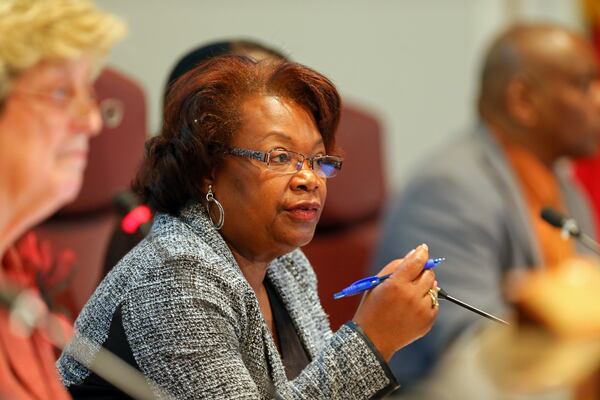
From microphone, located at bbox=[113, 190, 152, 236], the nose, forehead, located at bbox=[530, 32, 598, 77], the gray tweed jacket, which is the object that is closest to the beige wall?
forehead, located at bbox=[530, 32, 598, 77]

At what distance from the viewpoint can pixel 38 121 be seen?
4.33 ft

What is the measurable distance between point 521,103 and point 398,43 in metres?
1.14

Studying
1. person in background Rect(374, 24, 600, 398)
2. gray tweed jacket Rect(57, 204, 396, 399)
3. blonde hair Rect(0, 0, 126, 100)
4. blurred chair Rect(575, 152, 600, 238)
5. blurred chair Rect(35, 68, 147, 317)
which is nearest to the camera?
blonde hair Rect(0, 0, 126, 100)

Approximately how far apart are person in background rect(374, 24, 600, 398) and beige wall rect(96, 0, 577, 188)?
784mm

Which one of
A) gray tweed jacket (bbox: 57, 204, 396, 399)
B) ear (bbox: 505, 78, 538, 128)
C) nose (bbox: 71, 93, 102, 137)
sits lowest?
ear (bbox: 505, 78, 538, 128)

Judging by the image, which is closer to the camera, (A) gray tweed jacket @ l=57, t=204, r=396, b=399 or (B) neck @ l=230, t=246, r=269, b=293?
(A) gray tweed jacket @ l=57, t=204, r=396, b=399

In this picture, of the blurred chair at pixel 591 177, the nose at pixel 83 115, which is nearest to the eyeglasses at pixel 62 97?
the nose at pixel 83 115

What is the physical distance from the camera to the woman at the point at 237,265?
5.13 ft

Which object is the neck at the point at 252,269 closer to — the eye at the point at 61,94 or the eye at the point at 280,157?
the eye at the point at 280,157

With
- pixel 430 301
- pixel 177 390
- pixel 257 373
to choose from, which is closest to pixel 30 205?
pixel 177 390

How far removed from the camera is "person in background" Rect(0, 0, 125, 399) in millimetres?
1295

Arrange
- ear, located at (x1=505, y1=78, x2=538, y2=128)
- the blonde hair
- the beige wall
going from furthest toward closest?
the beige wall → ear, located at (x1=505, y1=78, x2=538, y2=128) → the blonde hair

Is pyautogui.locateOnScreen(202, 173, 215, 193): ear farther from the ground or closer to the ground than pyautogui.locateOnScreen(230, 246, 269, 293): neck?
farther from the ground

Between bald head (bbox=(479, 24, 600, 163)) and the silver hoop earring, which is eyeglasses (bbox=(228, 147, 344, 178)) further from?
bald head (bbox=(479, 24, 600, 163))
